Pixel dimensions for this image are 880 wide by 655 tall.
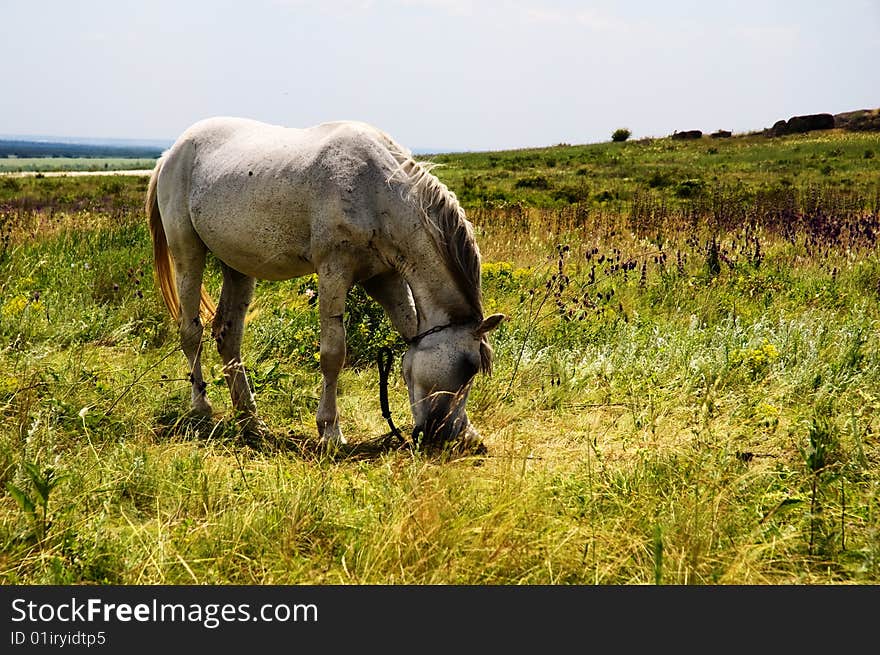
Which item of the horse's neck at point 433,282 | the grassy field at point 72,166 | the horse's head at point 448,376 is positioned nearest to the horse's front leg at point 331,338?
the horse's neck at point 433,282

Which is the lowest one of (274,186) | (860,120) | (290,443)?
(290,443)

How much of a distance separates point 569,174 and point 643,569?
32438mm

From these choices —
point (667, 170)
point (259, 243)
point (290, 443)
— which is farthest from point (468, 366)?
point (667, 170)

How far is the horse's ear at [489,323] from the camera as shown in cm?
421

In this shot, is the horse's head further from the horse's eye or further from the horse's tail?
the horse's tail

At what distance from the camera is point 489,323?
4.27 metres

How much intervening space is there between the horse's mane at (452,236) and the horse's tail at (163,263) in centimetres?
247

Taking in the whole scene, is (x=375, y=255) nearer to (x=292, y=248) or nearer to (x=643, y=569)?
(x=292, y=248)

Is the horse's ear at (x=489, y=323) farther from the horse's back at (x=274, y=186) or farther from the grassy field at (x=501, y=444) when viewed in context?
the horse's back at (x=274, y=186)

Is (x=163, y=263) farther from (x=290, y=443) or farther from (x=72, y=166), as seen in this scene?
(x=72, y=166)

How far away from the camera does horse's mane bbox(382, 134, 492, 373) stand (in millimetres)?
4398

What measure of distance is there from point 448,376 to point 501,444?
651 mm

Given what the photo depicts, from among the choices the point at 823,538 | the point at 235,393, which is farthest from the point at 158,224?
the point at 823,538

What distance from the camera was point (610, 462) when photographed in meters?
4.20
